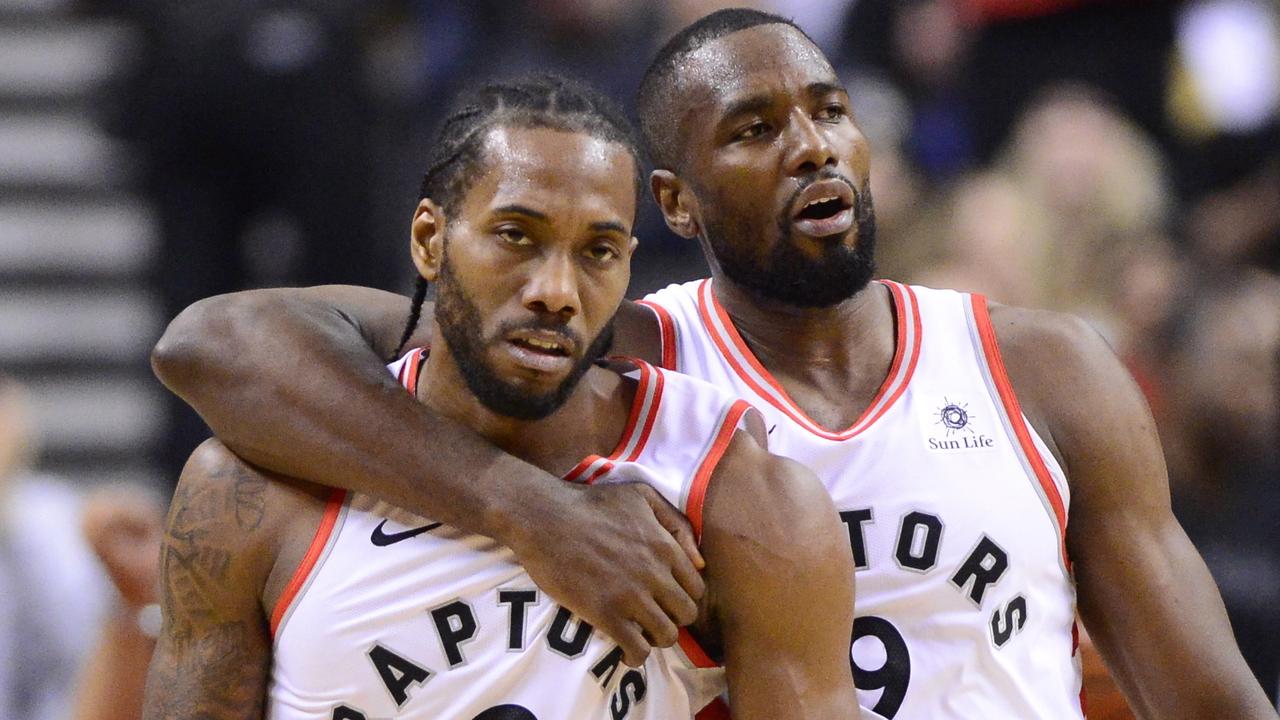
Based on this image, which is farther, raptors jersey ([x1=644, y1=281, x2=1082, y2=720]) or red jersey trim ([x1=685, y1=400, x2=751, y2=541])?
raptors jersey ([x1=644, y1=281, x2=1082, y2=720])

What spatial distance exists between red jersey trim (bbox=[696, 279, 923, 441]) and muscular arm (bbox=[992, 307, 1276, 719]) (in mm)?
218

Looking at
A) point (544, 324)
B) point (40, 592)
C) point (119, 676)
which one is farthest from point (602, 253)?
point (40, 592)

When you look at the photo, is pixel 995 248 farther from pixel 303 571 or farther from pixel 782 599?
pixel 303 571

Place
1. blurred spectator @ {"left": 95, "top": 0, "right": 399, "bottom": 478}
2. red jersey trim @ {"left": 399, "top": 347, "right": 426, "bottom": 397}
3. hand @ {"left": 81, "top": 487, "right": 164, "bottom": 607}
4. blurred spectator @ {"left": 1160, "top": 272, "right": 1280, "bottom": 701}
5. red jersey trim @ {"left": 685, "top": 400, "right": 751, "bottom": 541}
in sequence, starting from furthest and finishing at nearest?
blurred spectator @ {"left": 95, "top": 0, "right": 399, "bottom": 478}, blurred spectator @ {"left": 1160, "top": 272, "right": 1280, "bottom": 701}, hand @ {"left": 81, "top": 487, "right": 164, "bottom": 607}, red jersey trim @ {"left": 399, "top": 347, "right": 426, "bottom": 397}, red jersey trim @ {"left": 685, "top": 400, "right": 751, "bottom": 541}

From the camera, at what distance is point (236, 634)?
2.62m

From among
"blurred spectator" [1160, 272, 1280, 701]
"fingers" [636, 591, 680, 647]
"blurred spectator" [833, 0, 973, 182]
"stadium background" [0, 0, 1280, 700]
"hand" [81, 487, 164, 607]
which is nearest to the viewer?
"fingers" [636, 591, 680, 647]

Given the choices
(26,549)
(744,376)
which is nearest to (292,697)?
(744,376)

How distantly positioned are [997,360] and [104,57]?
18.1 feet

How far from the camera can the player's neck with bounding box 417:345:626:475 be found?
2.66m

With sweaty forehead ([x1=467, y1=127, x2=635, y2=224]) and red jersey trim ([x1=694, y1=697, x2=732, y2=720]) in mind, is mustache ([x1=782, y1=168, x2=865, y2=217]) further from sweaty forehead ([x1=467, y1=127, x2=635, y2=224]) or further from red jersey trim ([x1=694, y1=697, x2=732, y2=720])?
red jersey trim ([x1=694, y1=697, x2=732, y2=720])

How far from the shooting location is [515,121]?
261 cm

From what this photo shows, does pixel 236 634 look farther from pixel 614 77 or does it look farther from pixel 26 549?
pixel 614 77

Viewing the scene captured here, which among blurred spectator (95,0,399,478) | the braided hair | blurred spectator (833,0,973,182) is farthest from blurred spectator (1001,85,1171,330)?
the braided hair

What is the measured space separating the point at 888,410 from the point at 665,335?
1.44ft
